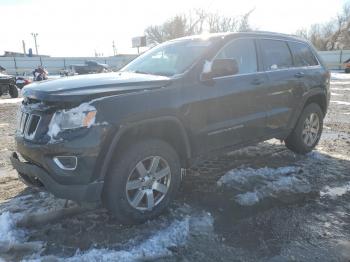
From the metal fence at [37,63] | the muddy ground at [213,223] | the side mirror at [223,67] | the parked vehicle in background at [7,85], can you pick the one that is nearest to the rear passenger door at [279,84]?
the muddy ground at [213,223]

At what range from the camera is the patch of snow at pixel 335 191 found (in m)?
4.84

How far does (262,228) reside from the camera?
396 cm

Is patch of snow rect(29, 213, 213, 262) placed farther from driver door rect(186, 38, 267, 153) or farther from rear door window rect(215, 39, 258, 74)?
rear door window rect(215, 39, 258, 74)

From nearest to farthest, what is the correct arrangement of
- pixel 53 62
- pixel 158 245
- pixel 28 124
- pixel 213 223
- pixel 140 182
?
pixel 158 245 → pixel 28 124 → pixel 140 182 → pixel 213 223 → pixel 53 62

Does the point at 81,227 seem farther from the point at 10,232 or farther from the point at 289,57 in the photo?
the point at 289,57

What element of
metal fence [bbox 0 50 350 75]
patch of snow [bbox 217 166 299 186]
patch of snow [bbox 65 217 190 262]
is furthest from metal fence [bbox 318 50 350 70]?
patch of snow [bbox 65 217 190 262]

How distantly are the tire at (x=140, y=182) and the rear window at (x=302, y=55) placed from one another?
317 cm

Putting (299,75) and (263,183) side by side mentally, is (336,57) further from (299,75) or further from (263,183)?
(263,183)

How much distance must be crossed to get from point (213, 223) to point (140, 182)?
89 centimetres

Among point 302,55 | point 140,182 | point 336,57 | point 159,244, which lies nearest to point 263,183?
point 140,182

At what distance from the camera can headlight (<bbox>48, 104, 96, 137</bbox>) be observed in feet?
11.4

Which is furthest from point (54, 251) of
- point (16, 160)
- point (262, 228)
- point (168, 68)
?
point (168, 68)

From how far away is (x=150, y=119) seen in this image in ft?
12.6

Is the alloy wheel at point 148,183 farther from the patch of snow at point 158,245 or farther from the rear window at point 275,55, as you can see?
the rear window at point 275,55
